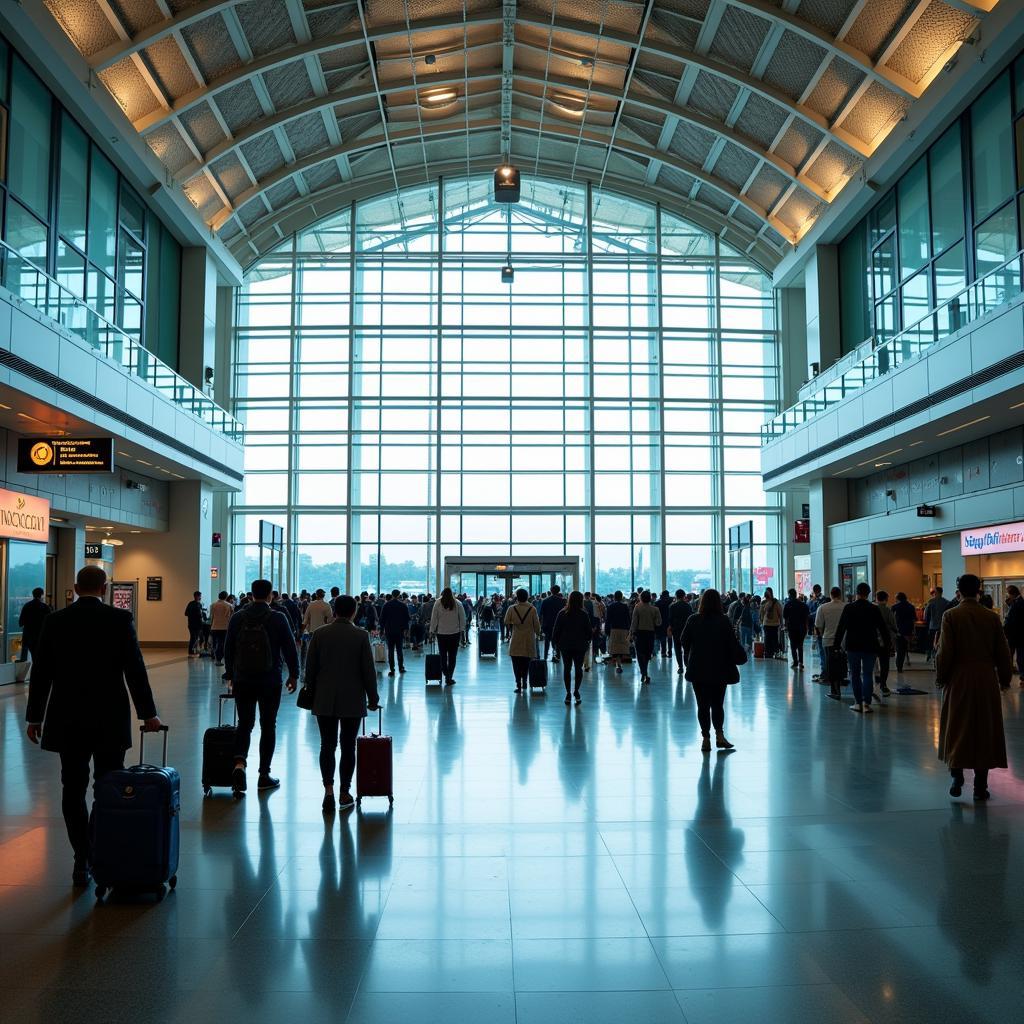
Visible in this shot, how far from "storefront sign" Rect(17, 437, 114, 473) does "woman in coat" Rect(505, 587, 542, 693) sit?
7.33 meters

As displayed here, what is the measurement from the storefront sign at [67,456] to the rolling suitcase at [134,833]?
1219 centimetres

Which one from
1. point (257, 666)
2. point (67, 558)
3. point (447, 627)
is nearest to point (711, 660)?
point (257, 666)

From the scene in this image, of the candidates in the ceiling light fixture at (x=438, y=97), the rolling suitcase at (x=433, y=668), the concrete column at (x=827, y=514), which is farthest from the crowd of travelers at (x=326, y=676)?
the ceiling light fixture at (x=438, y=97)

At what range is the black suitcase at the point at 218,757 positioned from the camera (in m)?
7.68

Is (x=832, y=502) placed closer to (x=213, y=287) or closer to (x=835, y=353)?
(x=835, y=353)

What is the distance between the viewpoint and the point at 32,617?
54.0ft

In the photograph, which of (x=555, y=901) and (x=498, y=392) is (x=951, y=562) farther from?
(x=498, y=392)

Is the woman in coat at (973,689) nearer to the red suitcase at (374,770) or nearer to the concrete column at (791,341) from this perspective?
the red suitcase at (374,770)

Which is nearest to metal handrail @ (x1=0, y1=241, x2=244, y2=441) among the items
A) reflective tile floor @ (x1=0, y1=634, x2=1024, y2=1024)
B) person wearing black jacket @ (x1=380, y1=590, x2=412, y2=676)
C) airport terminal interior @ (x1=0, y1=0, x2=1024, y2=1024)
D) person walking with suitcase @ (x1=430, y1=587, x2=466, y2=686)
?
airport terminal interior @ (x1=0, y1=0, x2=1024, y2=1024)

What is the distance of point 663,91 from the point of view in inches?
1121

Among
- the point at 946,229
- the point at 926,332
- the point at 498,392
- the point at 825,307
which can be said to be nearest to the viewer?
the point at 926,332

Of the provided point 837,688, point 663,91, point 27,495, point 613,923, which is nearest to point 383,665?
point 27,495

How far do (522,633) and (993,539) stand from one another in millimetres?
10046

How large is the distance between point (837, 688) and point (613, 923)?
10.3 metres
